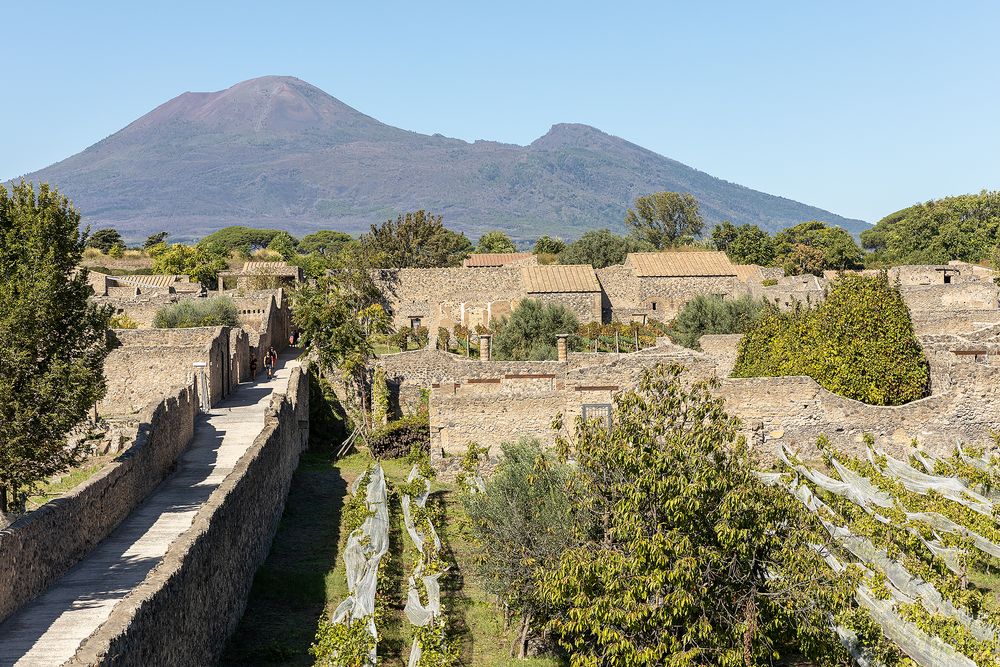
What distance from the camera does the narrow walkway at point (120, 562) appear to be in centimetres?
1073

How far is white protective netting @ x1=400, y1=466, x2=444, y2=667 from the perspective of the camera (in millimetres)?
14477

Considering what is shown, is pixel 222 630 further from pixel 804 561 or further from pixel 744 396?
pixel 744 396

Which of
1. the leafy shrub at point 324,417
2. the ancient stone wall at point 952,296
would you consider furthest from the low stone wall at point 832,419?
the ancient stone wall at point 952,296

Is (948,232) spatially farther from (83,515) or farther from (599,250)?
(83,515)

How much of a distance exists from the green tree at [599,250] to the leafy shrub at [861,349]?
40.1 metres

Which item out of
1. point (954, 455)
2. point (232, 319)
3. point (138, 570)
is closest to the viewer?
point (138, 570)

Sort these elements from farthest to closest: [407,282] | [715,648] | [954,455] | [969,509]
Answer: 1. [407,282]
2. [954,455]
3. [969,509]
4. [715,648]

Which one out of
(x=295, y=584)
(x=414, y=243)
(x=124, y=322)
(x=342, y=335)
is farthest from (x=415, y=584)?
(x=414, y=243)

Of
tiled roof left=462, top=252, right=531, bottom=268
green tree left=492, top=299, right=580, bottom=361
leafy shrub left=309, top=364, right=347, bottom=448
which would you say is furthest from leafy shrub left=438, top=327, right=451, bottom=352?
tiled roof left=462, top=252, right=531, bottom=268

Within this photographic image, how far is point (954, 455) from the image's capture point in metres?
21.7

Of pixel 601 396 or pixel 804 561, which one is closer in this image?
pixel 804 561

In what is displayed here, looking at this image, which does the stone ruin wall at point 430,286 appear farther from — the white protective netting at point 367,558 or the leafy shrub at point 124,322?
the white protective netting at point 367,558

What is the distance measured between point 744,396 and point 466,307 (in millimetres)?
21712

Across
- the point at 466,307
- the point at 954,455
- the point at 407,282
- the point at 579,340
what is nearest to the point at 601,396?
the point at 954,455
